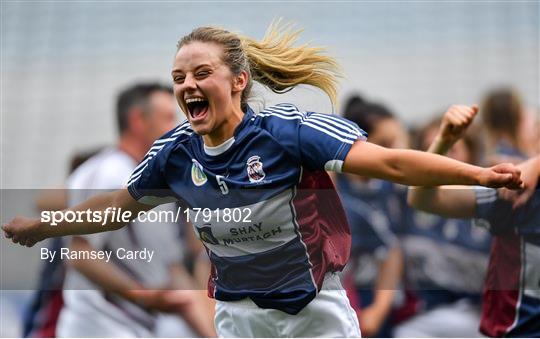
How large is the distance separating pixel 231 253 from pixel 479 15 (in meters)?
6.19

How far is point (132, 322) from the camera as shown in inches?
217

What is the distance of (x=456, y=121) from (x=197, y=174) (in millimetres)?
877

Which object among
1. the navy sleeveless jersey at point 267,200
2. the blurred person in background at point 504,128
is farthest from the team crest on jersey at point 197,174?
the blurred person in background at point 504,128

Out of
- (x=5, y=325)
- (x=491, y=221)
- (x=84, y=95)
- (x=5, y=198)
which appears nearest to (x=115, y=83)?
(x=84, y=95)

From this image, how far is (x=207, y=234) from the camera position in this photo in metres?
3.71

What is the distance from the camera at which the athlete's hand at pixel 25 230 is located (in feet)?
12.9

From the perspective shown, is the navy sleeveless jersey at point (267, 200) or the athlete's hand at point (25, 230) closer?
the navy sleeveless jersey at point (267, 200)

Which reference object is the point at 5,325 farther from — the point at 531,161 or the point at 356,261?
the point at 531,161

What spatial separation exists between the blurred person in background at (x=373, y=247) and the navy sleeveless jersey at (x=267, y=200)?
2155 millimetres

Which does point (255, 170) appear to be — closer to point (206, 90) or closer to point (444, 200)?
point (206, 90)

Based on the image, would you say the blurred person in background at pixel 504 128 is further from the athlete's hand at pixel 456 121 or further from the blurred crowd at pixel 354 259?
the athlete's hand at pixel 456 121

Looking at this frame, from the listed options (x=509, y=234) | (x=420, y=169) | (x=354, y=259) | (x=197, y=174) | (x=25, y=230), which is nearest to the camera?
(x=420, y=169)

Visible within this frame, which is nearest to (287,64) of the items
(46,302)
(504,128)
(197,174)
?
(197,174)

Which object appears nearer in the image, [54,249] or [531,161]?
[531,161]
